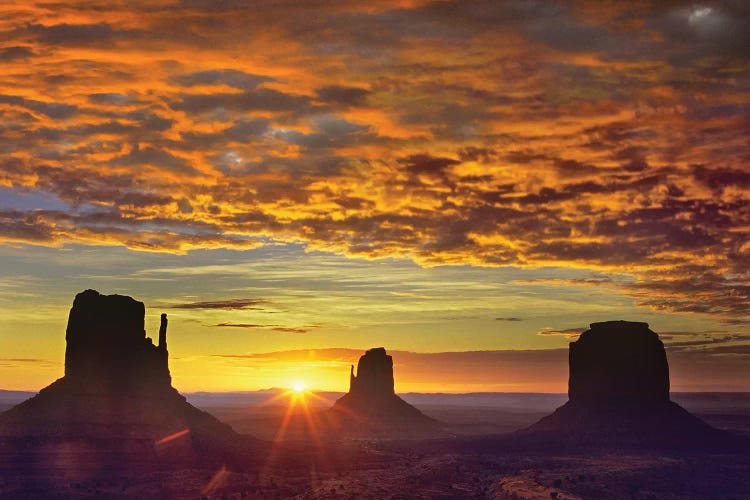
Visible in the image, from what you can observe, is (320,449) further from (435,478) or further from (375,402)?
(375,402)

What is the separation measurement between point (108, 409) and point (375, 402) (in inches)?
4101

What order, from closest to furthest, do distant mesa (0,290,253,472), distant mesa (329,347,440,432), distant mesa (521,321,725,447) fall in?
1. distant mesa (0,290,253,472)
2. distant mesa (521,321,725,447)
3. distant mesa (329,347,440,432)

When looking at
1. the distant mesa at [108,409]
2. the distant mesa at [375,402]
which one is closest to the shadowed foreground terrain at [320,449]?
the distant mesa at [108,409]

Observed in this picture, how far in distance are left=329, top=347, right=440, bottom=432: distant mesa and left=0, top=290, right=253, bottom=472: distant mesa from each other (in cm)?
8426

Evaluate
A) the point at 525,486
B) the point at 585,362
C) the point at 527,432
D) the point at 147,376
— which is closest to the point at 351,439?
the point at 527,432

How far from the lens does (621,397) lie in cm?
11869

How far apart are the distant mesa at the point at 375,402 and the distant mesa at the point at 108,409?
84.3m

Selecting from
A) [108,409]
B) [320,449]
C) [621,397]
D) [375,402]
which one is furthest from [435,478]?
[375,402]

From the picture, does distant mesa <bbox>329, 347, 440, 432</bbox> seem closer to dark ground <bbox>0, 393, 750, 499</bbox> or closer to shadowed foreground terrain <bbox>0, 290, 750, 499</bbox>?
shadowed foreground terrain <bbox>0, 290, 750, 499</bbox>

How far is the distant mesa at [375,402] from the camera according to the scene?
582 feet

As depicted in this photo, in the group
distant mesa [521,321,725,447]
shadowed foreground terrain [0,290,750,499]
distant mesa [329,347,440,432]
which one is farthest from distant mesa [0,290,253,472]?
distant mesa [329,347,440,432]

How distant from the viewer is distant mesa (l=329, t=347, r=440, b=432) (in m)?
177

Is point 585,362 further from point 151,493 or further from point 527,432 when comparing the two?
point 151,493

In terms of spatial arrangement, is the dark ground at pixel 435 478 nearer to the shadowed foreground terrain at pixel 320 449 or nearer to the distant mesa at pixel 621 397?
the shadowed foreground terrain at pixel 320 449
